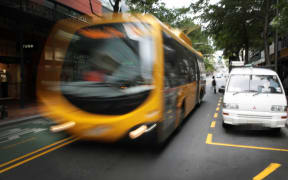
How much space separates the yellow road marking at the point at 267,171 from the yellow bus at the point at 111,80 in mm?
1901

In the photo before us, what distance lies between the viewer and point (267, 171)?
4227mm

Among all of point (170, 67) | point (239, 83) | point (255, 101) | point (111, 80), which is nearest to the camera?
point (111, 80)

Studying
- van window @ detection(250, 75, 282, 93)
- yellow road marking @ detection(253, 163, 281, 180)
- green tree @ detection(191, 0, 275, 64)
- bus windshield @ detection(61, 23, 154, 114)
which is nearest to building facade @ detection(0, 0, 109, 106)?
bus windshield @ detection(61, 23, 154, 114)

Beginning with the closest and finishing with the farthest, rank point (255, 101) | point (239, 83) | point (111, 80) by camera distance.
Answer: point (111, 80) → point (255, 101) → point (239, 83)

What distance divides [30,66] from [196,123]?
1404 centimetres

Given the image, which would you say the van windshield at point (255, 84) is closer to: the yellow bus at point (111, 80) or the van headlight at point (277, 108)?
the van headlight at point (277, 108)

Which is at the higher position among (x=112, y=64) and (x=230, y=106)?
(x=112, y=64)

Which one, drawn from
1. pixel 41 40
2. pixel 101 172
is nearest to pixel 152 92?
pixel 101 172

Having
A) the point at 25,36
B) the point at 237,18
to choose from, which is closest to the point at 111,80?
the point at 25,36

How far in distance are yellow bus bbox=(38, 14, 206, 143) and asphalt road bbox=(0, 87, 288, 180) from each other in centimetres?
53

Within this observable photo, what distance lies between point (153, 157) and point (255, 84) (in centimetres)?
438

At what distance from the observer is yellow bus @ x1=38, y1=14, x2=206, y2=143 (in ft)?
14.9

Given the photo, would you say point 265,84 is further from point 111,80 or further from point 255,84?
point 111,80

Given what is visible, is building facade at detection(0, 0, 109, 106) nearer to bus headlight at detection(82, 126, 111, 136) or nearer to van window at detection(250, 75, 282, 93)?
van window at detection(250, 75, 282, 93)
